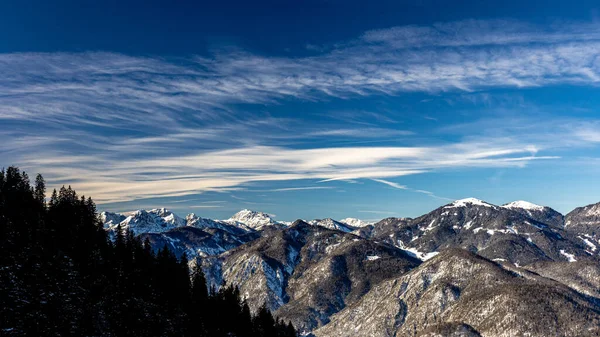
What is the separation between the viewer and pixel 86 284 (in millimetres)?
104312

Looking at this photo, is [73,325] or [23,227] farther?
[23,227]

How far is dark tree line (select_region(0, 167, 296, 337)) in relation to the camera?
8050cm

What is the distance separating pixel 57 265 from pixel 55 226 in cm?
3260

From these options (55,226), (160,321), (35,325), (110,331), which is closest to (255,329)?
(160,321)

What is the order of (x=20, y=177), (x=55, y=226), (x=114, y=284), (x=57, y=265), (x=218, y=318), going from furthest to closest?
1. (x=20, y=177)
2. (x=218, y=318)
3. (x=55, y=226)
4. (x=114, y=284)
5. (x=57, y=265)

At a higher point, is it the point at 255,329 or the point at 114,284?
the point at 114,284

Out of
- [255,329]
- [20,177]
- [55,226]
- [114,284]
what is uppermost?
[20,177]

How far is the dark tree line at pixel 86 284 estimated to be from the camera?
264ft

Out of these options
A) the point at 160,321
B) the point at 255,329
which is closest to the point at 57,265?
the point at 160,321

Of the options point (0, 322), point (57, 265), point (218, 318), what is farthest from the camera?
point (218, 318)

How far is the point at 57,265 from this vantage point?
349 feet

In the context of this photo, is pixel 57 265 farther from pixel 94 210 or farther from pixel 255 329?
pixel 255 329

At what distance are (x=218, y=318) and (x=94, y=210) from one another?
67.0 m

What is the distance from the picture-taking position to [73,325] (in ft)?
256
